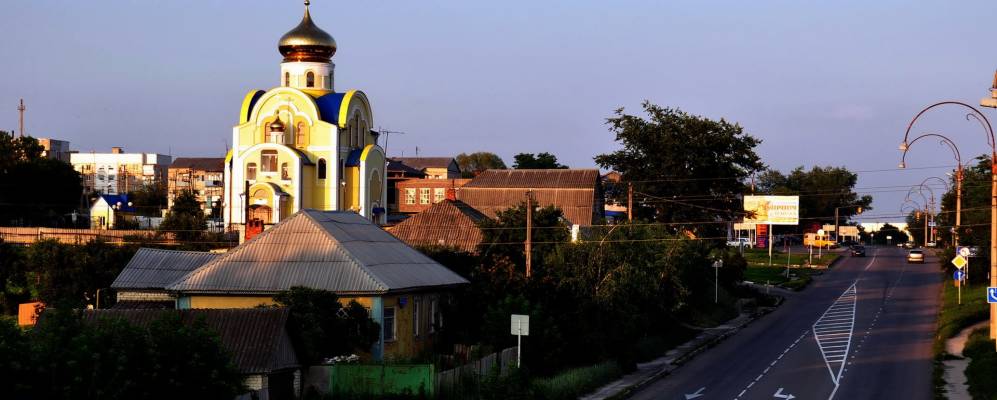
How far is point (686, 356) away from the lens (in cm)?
4659

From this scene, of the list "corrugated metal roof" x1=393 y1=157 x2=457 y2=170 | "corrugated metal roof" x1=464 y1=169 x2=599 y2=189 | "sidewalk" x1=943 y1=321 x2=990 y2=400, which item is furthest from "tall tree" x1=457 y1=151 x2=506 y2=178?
"sidewalk" x1=943 y1=321 x2=990 y2=400

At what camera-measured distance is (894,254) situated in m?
120

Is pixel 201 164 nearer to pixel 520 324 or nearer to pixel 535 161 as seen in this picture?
pixel 535 161

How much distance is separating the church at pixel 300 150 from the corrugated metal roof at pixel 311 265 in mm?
37536

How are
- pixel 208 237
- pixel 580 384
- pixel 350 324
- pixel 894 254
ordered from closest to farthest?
pixel 350 324 < pixel 580 384 < pixel 208 237 < pixel 894 254

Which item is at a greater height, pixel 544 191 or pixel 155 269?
pixel 544 191

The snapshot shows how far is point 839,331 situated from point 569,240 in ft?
46.6

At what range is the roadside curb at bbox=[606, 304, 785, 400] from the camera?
3715cm

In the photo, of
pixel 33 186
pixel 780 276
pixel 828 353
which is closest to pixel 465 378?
pixel 828 353

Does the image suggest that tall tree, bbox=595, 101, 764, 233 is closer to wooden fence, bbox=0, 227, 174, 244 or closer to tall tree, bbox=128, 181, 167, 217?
wooden fence, bbox=0, 227, 174, 244

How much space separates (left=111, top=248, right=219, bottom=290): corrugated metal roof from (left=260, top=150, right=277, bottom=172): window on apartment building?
3467 centimetres

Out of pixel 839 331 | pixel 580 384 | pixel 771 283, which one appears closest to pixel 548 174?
pixel 771 283

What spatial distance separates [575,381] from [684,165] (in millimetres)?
43213

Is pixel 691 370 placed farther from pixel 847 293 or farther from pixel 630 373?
pixel 847 293
